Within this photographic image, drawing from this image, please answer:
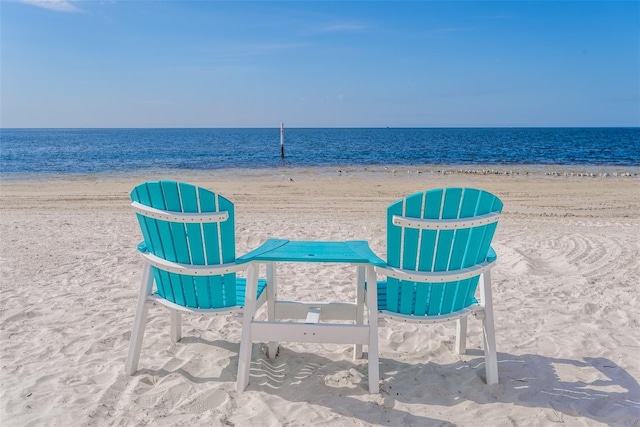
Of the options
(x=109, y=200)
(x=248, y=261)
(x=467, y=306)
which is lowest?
(x=109, y=200)

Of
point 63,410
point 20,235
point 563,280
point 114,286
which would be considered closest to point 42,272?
point 114,286

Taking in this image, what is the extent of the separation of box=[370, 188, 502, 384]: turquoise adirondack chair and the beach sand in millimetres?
430

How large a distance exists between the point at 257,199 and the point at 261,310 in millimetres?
7551

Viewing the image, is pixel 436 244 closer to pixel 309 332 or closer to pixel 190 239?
pixel 309 332

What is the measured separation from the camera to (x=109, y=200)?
37.4ft

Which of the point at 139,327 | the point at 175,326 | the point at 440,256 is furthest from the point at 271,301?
the point at 440,256

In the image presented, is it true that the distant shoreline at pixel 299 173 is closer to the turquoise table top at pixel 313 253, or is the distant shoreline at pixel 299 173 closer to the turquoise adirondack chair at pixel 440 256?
the turquoise table top at pixel 313 253

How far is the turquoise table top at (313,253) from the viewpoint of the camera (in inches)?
106

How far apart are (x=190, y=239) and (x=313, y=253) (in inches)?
27.3

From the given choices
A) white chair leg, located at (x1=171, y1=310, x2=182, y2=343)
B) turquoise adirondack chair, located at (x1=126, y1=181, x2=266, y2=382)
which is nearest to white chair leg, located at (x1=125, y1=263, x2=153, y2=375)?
turquoise adirondack chair, located at (x1=126, y1=181, x2=266, y2=382)

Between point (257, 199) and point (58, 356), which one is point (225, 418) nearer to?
point (58, 356)

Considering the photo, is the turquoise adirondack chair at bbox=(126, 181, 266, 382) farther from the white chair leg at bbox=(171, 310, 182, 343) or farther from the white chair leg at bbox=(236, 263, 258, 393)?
the white chair leg at bbox=(171, 310, 182, 343)

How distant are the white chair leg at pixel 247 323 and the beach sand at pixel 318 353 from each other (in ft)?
0.28

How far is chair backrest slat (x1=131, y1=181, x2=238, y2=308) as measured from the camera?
2678mm
